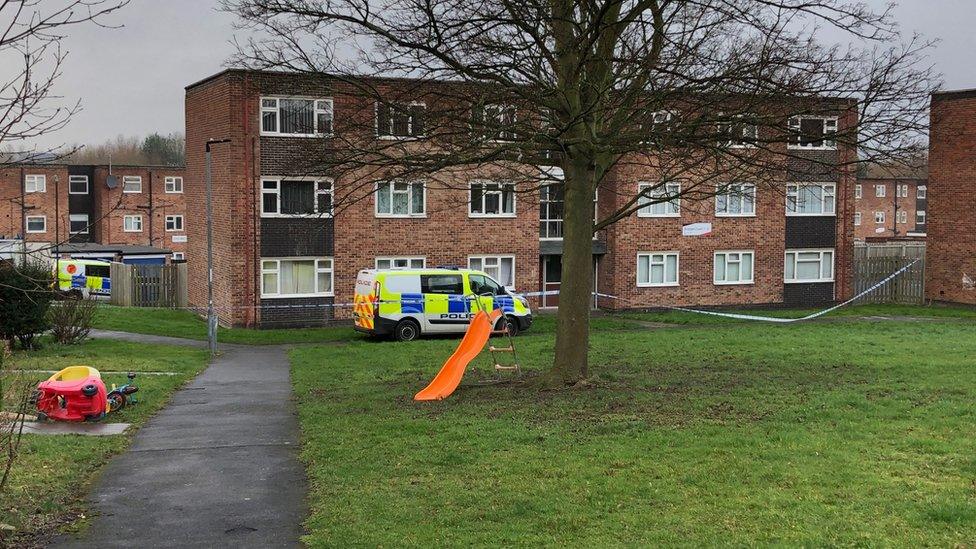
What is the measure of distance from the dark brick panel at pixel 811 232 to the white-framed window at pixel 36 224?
5338cm

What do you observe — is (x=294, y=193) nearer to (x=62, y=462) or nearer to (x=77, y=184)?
(x=62, y=462)

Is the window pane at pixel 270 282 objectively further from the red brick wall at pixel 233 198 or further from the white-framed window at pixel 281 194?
the white-framed window at pixel 281 194

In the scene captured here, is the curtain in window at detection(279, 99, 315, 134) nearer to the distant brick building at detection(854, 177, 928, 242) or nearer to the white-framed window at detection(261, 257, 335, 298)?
the white-framed window at detection(261, 257, 335, 298)

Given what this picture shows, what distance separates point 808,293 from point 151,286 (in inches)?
1042

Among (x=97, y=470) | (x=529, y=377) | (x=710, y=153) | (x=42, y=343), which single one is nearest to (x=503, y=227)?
(x=42, y=343)

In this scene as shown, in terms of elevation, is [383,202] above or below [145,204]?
below

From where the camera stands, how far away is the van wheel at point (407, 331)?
2836 centimetres

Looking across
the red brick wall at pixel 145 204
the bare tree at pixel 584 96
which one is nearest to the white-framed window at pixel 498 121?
the bare tree at pixel 584 96

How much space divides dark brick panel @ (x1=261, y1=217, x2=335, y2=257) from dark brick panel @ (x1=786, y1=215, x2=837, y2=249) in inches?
719

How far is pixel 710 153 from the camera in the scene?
546 inches

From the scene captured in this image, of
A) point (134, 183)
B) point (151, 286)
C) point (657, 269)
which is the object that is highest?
point (134, 183)

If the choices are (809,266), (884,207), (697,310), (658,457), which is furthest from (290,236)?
(884,207)

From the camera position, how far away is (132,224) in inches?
2965

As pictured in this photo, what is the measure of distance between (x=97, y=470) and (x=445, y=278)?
18.7 m
